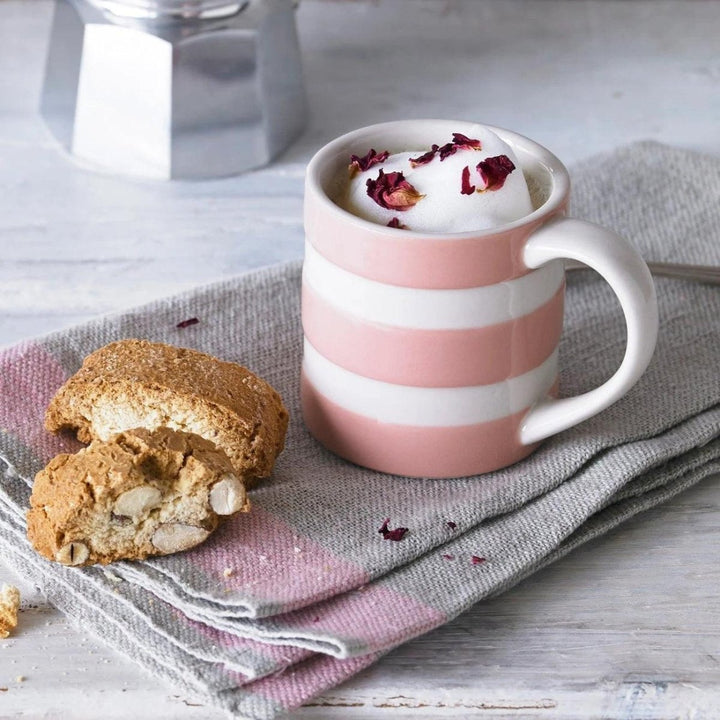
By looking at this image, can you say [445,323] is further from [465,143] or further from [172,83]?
[172,83]

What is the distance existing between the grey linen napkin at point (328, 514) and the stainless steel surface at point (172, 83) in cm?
31

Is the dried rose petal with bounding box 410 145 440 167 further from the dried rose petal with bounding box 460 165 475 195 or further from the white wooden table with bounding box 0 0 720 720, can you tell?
the white wooden table with bounding box 0 0 720 720

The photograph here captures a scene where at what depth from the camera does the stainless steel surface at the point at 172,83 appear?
3.93ft

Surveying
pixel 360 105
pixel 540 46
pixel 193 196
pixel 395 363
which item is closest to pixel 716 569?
pixel 395 363

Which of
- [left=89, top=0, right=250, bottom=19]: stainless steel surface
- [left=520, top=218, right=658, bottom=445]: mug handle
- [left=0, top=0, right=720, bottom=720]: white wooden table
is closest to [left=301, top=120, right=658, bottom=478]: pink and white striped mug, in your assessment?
[left=520, top=218, right=658, bottom=445]: mug handle

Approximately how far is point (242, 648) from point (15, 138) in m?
0.84

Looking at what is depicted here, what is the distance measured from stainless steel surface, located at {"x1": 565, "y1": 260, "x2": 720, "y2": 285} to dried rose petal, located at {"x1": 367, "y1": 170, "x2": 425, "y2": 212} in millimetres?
283

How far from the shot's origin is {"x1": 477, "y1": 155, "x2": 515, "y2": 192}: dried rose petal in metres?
0.75

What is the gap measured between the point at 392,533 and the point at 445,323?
128 millimetres

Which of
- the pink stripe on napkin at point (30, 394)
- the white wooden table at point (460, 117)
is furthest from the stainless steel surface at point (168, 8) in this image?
the pink stripe on napkin at point (30, 394)

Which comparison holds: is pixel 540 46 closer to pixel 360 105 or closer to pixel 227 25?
pixel 360 105

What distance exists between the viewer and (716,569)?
0.77m

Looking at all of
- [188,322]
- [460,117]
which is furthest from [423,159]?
[460,117]

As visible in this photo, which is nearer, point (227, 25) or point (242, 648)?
point (242, 648)
